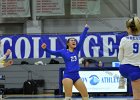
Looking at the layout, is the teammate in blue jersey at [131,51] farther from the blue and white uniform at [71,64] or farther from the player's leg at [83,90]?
the blue and white uniform at [71,64]

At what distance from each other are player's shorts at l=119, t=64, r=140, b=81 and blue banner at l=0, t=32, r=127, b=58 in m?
13.0

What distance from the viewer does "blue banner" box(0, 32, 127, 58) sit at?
18.7 metres

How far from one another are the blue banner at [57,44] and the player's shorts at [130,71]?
13023mm

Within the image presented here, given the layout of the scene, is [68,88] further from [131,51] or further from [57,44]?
[57,44]

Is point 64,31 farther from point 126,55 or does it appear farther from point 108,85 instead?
point 126,55

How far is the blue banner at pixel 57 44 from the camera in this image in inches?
736

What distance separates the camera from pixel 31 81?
19656 millimetres

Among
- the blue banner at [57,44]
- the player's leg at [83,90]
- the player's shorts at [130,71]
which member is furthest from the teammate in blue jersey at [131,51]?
the blue banner at [57,44]

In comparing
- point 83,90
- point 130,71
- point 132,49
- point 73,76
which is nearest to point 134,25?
point 132,49

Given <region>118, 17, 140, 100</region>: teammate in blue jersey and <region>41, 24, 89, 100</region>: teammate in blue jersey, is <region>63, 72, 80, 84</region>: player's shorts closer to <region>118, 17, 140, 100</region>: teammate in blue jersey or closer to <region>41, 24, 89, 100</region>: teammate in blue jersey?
<region>41, 24, 89, 100</region>: teammate in blue jersey

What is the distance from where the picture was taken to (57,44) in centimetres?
1884

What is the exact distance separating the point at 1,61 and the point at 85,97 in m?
2.79

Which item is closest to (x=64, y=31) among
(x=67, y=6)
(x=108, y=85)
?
(x=67, y=6)

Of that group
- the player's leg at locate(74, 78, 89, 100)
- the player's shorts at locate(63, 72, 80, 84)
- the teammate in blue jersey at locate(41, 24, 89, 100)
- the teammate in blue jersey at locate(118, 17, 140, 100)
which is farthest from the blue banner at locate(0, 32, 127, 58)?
the teammate in blue jersey at locate(118, 17, 140, 100)
